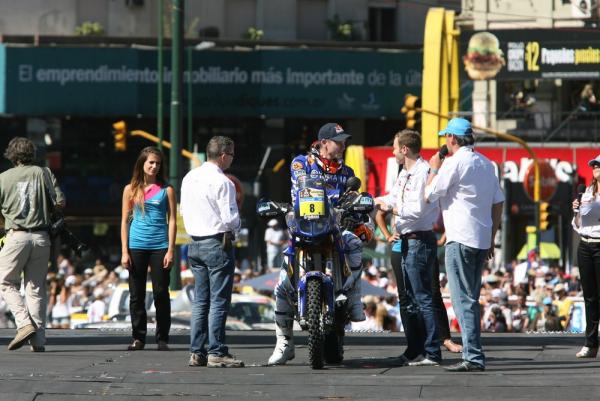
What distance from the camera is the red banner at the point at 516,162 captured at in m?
47.7

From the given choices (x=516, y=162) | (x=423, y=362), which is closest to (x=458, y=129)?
(x=423, y=362)

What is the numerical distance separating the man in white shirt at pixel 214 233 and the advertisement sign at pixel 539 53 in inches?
1523

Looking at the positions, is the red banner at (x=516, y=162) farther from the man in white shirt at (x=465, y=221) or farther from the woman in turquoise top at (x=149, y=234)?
the man in white shirt at (x=465, y=221)

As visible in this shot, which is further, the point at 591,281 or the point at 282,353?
the point at 591,281

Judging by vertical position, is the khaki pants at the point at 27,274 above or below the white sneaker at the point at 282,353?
above

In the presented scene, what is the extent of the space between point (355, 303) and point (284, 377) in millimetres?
1172

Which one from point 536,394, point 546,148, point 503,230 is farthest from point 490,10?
point 536,394

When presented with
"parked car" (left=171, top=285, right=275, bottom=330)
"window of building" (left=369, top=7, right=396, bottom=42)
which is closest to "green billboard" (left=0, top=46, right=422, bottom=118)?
"window of building" (left=369, top=7, right=396, bottom=42)

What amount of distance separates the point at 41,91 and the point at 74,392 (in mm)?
46512

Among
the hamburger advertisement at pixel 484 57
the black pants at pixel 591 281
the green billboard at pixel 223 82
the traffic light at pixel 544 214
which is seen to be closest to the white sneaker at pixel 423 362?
the black pants at pixel 591 281

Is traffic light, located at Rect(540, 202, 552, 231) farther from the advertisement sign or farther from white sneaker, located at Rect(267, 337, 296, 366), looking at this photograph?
white sneaker, located at Rect(267, 337, 296, 366)

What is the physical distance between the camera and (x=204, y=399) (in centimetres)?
1103

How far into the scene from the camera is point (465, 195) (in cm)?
1259

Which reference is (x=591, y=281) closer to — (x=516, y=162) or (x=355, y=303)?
(x=355, y=303)
